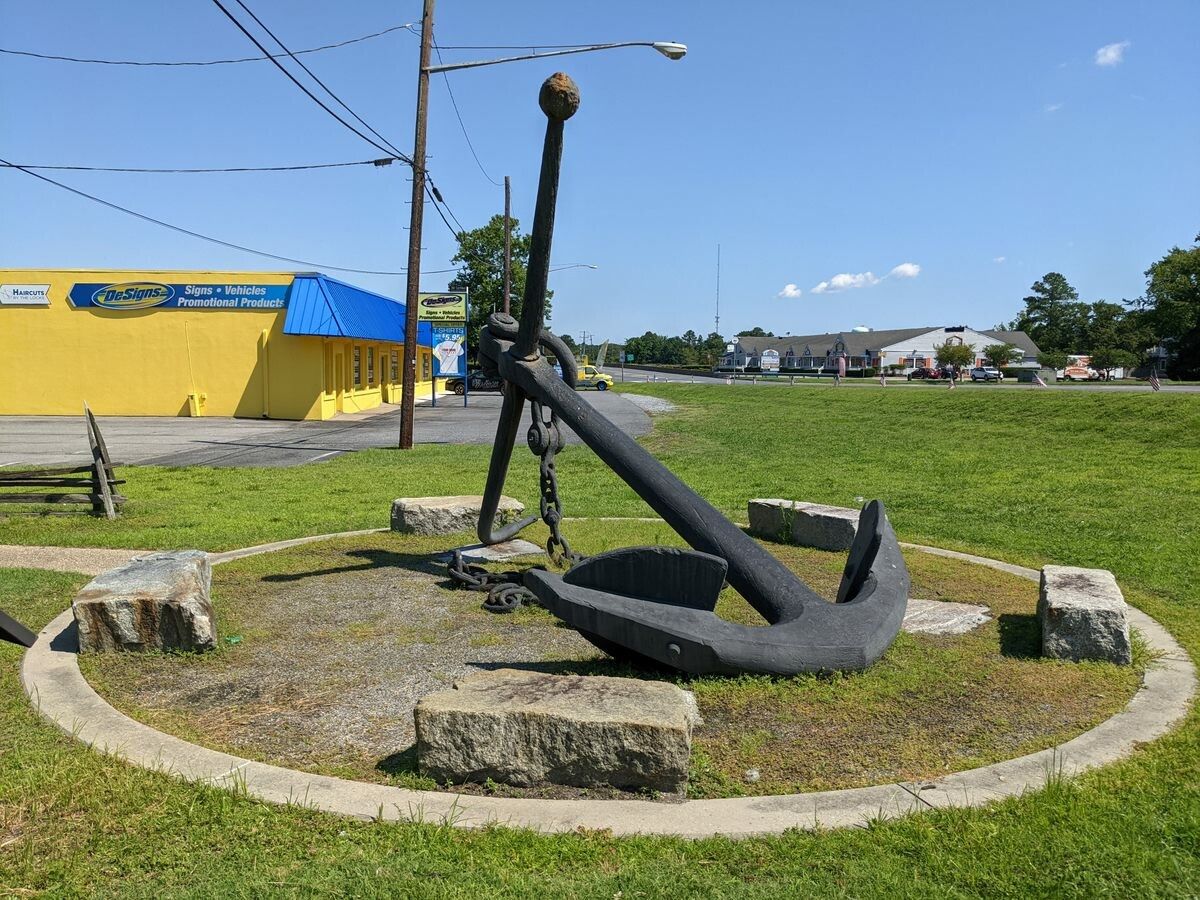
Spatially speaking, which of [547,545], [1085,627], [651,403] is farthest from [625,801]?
[651,403]

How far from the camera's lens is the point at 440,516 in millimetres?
7824

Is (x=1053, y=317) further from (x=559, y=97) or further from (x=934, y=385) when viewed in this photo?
(x=559, y=97)

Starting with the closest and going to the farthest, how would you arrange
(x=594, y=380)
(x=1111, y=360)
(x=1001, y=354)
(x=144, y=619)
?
(x=144, y=619), (x=594, y=380), (x=1111, y=360), (x=1001, y=354)

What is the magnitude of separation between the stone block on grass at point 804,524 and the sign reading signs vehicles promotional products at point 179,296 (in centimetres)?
2001

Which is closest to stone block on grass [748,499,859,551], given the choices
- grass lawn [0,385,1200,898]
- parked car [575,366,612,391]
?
grass lawn [0,385,1200,898]

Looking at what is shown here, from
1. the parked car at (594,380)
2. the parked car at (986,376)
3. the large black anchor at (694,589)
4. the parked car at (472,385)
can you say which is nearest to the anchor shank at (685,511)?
the large black anchor at (694,589)

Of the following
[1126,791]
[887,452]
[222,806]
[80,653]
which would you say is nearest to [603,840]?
[222,806]

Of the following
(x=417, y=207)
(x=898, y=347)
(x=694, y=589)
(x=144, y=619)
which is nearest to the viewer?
(x=694, y=589)

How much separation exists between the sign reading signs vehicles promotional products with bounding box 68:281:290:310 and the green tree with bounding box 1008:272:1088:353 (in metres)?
79.9

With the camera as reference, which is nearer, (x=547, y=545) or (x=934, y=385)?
(x=547, y=545)

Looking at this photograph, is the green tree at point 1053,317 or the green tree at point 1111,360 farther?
the green tree at point 1053,317

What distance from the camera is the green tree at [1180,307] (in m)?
51.3

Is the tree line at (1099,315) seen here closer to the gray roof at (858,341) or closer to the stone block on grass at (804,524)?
the gray roof at (858,341)

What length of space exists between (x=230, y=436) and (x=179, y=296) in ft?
24.4
